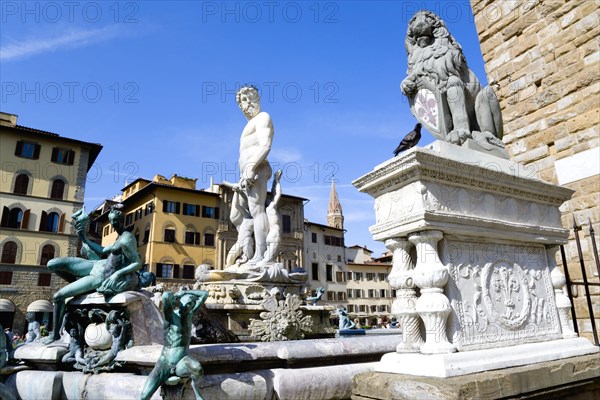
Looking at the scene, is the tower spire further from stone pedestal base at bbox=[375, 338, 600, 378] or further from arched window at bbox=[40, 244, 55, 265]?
stone pedestal base at bbox=[375, 338, 600, 378]

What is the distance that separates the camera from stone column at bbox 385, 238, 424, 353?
2.79 meters

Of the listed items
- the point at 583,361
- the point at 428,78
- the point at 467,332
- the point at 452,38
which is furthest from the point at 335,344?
the point at 452,38

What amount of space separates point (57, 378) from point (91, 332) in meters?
0.42

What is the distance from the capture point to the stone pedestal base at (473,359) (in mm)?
2523

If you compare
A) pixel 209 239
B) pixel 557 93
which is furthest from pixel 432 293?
pixel 209 239

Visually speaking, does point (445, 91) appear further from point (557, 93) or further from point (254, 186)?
point (557, 93)

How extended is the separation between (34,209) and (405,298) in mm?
33360

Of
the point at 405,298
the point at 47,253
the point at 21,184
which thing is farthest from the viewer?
the point at 21,184

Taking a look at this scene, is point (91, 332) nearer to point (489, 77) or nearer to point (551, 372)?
point (551, 372)

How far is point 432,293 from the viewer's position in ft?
8.87

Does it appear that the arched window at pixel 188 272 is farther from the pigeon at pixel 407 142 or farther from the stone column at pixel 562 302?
the pigeon at pixel 407 142

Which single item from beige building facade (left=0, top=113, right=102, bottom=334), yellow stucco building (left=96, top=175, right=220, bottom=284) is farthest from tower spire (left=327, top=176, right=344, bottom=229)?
beige building facade (left=0, top=113, right=102, bottom=334)

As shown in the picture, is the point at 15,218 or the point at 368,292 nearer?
the point at 15,218

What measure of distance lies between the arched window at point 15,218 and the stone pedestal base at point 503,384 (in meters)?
32.9
